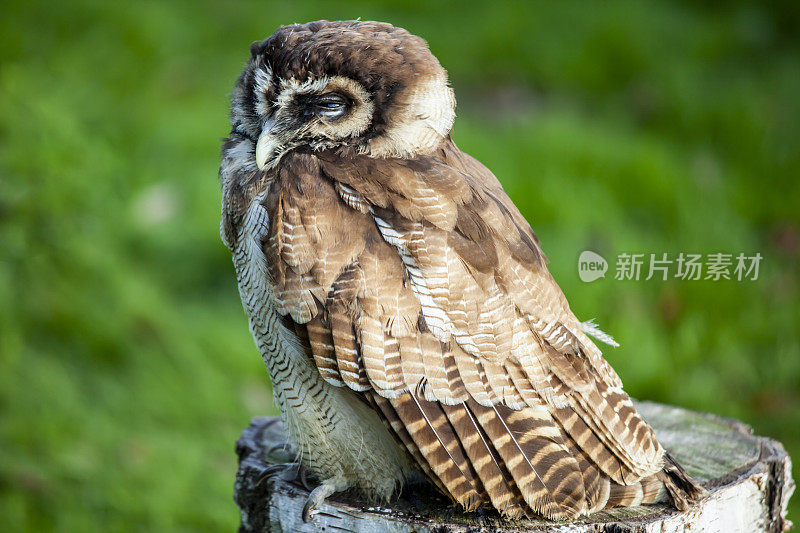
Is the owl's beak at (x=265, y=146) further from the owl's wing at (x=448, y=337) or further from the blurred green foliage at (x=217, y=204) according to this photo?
the blurred green foliage at (x=217, y=204)

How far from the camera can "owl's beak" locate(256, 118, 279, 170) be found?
8.41 feet

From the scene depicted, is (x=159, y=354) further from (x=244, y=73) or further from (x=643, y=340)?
(x=643, y=340)

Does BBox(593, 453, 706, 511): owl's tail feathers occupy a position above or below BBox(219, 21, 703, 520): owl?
below

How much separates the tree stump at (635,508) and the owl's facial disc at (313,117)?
1100 millimetres

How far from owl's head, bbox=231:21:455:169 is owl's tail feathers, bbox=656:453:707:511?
4.08ft

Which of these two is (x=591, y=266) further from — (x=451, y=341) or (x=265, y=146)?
(x=265, y=146)

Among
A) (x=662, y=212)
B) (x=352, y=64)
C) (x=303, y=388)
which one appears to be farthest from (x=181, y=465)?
(x=662, y=212)

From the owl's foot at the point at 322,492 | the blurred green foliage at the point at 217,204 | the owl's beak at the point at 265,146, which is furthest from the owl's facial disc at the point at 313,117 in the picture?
the blurred green foliage at the point at 217,204

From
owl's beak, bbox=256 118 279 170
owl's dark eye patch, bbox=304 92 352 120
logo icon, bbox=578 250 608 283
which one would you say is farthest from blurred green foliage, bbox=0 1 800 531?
owl's dark eye patch, bbox=304 92 352 120

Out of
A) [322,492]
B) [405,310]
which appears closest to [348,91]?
[405,310]

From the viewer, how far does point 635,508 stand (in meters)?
2.44

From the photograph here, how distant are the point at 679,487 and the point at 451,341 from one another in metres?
0.83

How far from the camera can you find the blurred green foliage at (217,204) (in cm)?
425

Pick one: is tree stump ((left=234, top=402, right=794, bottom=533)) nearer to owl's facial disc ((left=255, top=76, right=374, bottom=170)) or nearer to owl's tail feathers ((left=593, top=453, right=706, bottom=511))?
owl's tail feathers ((left=593, top=453, right=706, bottom=511))
